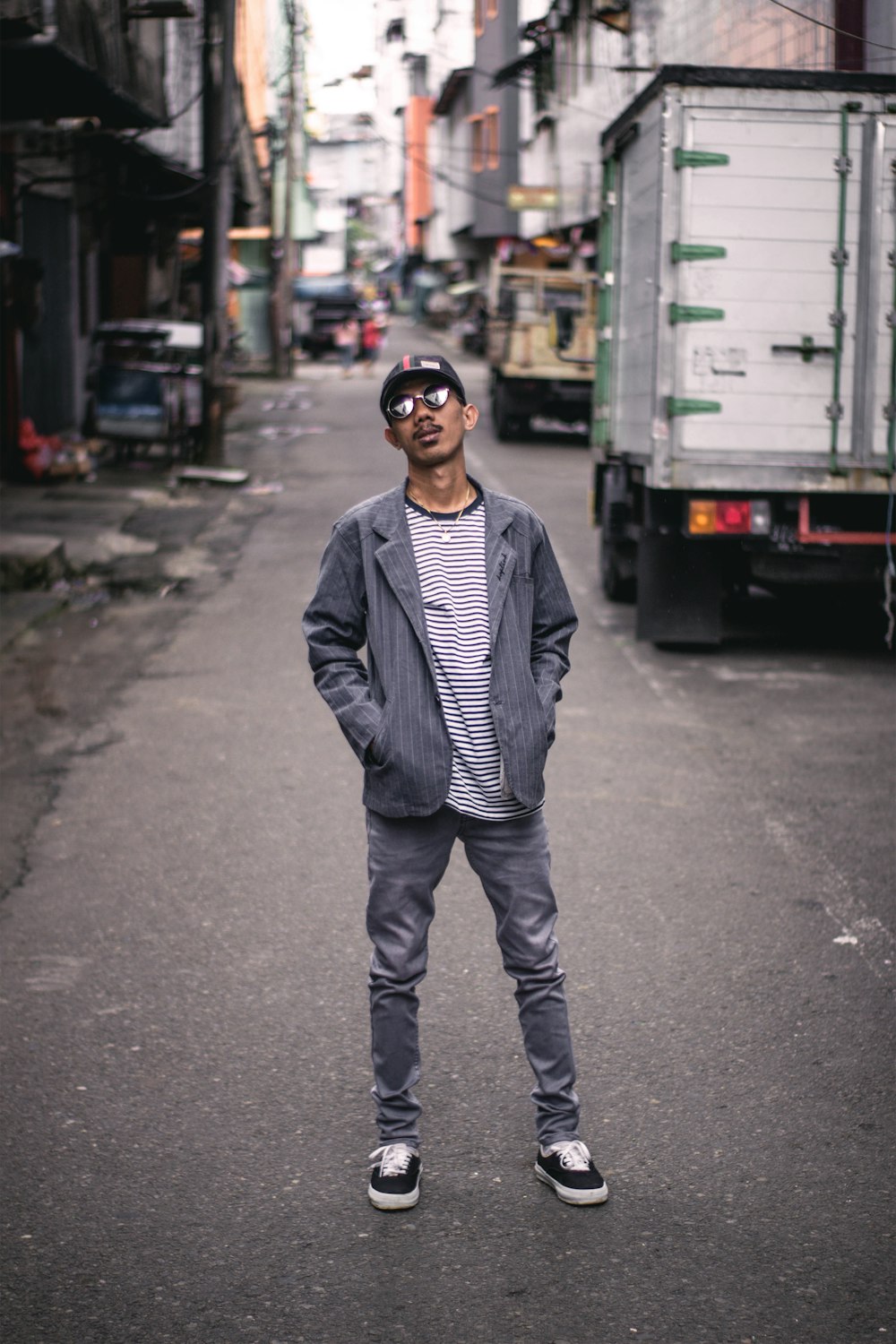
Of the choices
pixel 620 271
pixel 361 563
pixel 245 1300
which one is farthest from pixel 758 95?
pixel 245 1300

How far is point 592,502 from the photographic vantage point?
38.5ft

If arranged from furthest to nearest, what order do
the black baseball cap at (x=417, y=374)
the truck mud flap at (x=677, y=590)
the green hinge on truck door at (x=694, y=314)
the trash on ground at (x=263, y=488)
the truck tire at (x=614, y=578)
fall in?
the trash on ground at (x=263, y=488) < the truck tire at (x=614, y=578) < the truck mud flap at (x=677, y=590) < the green hinge on truck door at (x=694, y=314) < the black baseball cap at (x=417, y=374)

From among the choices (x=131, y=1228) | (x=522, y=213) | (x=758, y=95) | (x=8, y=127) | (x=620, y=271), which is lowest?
(x=131, y=1228)

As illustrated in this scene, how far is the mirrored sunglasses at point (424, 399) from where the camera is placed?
132 inches

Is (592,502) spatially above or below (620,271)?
below

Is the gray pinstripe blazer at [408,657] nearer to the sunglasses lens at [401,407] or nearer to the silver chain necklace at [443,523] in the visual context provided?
the silver chain necklace at [443,523]

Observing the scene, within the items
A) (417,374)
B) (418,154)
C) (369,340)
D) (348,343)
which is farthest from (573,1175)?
(418,154)

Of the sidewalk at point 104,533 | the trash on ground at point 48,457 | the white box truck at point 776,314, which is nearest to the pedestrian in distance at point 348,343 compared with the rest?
the sidewalk at point 104,533

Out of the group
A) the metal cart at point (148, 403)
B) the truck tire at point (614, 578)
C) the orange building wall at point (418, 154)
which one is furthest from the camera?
the orange building wall at point (418, 154)

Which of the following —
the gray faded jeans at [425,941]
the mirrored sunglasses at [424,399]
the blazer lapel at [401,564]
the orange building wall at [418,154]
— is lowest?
the gray faded jeans at [425,941]

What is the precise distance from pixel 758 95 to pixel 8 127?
9729mm

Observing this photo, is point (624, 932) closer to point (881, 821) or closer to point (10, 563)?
point (881, 821)

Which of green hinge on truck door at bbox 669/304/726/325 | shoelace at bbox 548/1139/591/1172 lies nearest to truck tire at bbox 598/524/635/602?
green hinge on truck door at bbox 669/304/726/325

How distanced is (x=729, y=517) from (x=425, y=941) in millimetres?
5827
